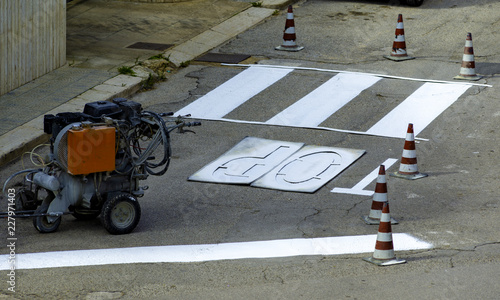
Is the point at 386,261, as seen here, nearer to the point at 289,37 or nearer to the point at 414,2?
the point at 289,37

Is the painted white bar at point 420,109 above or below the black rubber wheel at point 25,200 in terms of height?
above

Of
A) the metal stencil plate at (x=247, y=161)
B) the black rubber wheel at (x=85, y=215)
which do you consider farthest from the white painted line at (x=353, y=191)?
the black rubber wheel at (x=85, y=215)

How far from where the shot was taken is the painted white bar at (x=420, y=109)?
11.7 m

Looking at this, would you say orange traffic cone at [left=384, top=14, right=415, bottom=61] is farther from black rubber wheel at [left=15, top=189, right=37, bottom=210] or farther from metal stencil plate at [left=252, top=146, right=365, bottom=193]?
black rubber wheel at [left=15, top=189, right=37, bottom=210]

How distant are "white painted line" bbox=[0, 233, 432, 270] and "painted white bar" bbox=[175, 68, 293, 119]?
4.67 m

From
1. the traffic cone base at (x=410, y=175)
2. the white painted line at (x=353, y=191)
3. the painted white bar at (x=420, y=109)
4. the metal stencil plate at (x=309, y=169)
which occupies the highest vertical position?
the painted white bar at (x=420, y=109)

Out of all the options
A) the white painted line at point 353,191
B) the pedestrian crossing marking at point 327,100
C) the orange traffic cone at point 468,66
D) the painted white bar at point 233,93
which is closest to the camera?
the white painted line at point 353,191

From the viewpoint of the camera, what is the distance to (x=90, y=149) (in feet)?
25.6

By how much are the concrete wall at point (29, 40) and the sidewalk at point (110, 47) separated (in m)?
0.19

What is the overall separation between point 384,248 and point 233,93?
644cm

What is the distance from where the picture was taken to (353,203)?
915 centimetres

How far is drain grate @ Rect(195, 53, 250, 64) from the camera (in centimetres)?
1500

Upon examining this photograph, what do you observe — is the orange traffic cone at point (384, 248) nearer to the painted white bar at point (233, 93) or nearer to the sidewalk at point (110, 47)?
the painted white bar at point (233, 93)

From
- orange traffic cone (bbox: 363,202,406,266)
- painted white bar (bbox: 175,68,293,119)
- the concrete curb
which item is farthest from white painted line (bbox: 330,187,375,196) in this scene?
the concrete curb
